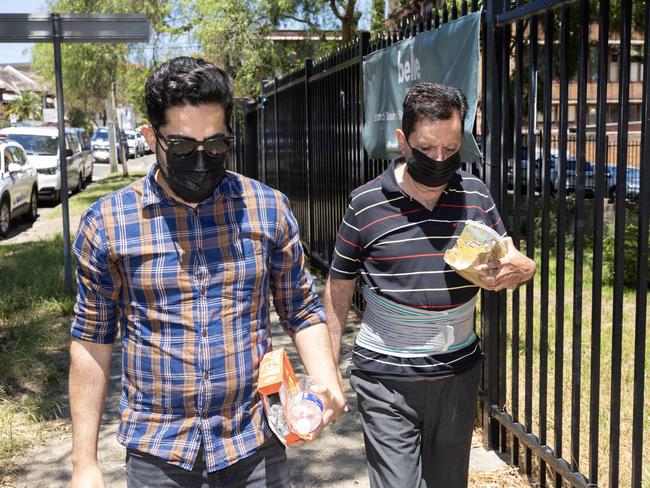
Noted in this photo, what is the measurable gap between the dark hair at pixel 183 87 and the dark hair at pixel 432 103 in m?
0.91

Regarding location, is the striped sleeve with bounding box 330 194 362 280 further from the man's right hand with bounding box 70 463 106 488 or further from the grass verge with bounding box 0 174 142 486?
the grass verge with bounding box 0 174 142 486

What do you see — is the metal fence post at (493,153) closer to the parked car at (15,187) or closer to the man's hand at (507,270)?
the man's hand at (507,270)

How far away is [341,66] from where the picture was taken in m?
7.38

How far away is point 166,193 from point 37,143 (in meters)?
21.0

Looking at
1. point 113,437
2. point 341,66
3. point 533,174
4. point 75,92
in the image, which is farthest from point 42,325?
point 75,92

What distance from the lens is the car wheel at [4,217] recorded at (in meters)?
14.8

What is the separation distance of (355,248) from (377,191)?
9.0 inches

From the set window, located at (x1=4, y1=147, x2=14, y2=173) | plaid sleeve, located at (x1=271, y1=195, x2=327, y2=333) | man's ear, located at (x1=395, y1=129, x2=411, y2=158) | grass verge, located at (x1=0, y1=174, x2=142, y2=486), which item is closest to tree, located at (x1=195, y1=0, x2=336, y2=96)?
window, located at (x1=4, y1=147, x2=14, y2=173)

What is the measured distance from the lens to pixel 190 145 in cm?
209

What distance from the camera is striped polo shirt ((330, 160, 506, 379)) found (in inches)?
112

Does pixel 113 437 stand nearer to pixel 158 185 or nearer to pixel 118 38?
pixel 158 185

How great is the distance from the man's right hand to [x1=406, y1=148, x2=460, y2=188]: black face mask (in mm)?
1474

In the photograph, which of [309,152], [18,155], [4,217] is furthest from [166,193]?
[18,155]

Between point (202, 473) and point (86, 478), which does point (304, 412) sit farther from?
point (86, 478)
